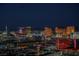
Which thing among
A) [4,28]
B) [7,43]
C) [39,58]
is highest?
[4,28]

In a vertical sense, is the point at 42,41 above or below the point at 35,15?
below

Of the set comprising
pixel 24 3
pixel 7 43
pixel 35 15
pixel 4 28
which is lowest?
pixel 7 43

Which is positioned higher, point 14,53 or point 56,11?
point 56,11

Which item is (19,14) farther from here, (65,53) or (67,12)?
(65,53)

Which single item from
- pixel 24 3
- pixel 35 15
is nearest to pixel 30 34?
pixel 35 15

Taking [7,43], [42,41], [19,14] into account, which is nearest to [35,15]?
[19,14]

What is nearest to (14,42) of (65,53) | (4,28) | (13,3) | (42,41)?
(4,28)

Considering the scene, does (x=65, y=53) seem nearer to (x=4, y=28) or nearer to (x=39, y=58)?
(x=39, y=58)

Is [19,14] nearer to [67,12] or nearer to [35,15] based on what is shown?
[35,15]
